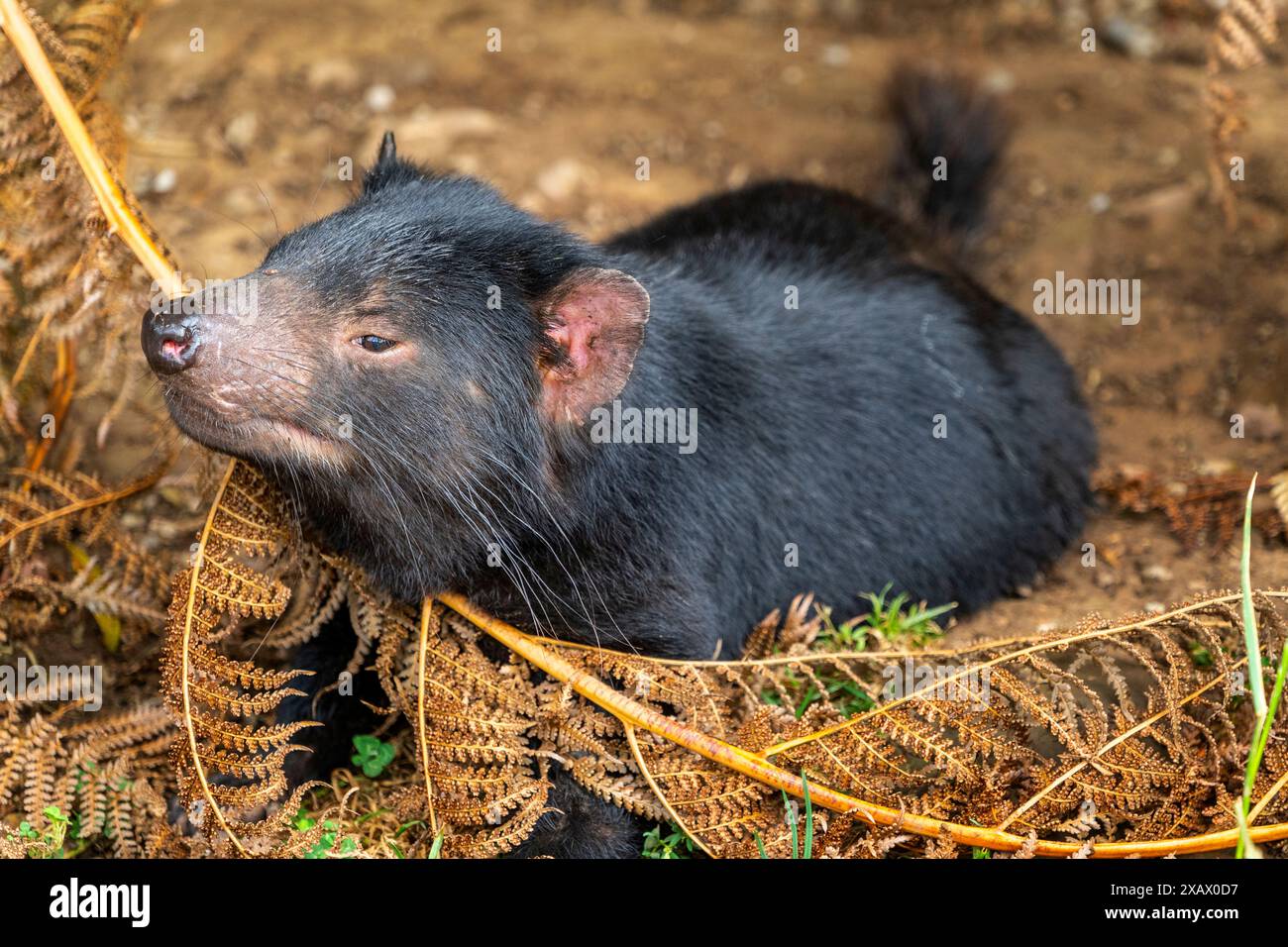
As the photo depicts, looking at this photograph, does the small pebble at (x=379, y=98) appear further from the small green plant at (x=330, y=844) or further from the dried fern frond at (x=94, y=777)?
the small green plant at (x=330, y=844)

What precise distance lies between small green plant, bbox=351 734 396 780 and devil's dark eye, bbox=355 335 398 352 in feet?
4.35

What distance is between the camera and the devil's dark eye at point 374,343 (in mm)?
3318

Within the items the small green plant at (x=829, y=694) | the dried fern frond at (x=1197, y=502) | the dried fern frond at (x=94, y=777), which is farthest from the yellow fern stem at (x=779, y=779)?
the dried fern frond at (x=1197, y=502)

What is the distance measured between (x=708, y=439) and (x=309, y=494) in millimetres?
1143

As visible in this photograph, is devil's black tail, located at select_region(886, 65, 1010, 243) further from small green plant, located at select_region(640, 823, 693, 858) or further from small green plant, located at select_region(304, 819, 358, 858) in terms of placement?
small green plant, located at select_region(304, 819, 358, 858)

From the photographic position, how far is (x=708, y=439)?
3945 mm

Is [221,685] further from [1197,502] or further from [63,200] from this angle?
[1197,502]

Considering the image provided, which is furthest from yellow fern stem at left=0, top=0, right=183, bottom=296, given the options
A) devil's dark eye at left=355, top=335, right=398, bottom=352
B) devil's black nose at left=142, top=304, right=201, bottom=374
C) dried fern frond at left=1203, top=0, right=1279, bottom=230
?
dried fern frond at left=1203, top=0, right=1279, bottom=230

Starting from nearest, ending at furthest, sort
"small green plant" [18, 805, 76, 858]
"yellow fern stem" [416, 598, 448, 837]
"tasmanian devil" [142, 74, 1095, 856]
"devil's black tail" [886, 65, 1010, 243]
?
1. "tasmanian devil" [142, 74, 1095, 856]
2. "small green plant" [18, 805, 76, 858]
3. "yellow fern stem" [416, 598, 448, 837]
4. "devil's black tail" [886, 65, 1010, 243]

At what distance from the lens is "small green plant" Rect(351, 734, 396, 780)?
4023 millimetres

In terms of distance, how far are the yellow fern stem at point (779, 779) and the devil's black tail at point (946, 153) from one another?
3.41 metres

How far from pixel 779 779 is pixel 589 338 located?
1.23 metres

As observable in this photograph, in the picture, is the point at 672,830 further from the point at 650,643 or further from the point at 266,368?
the point at 266,368
